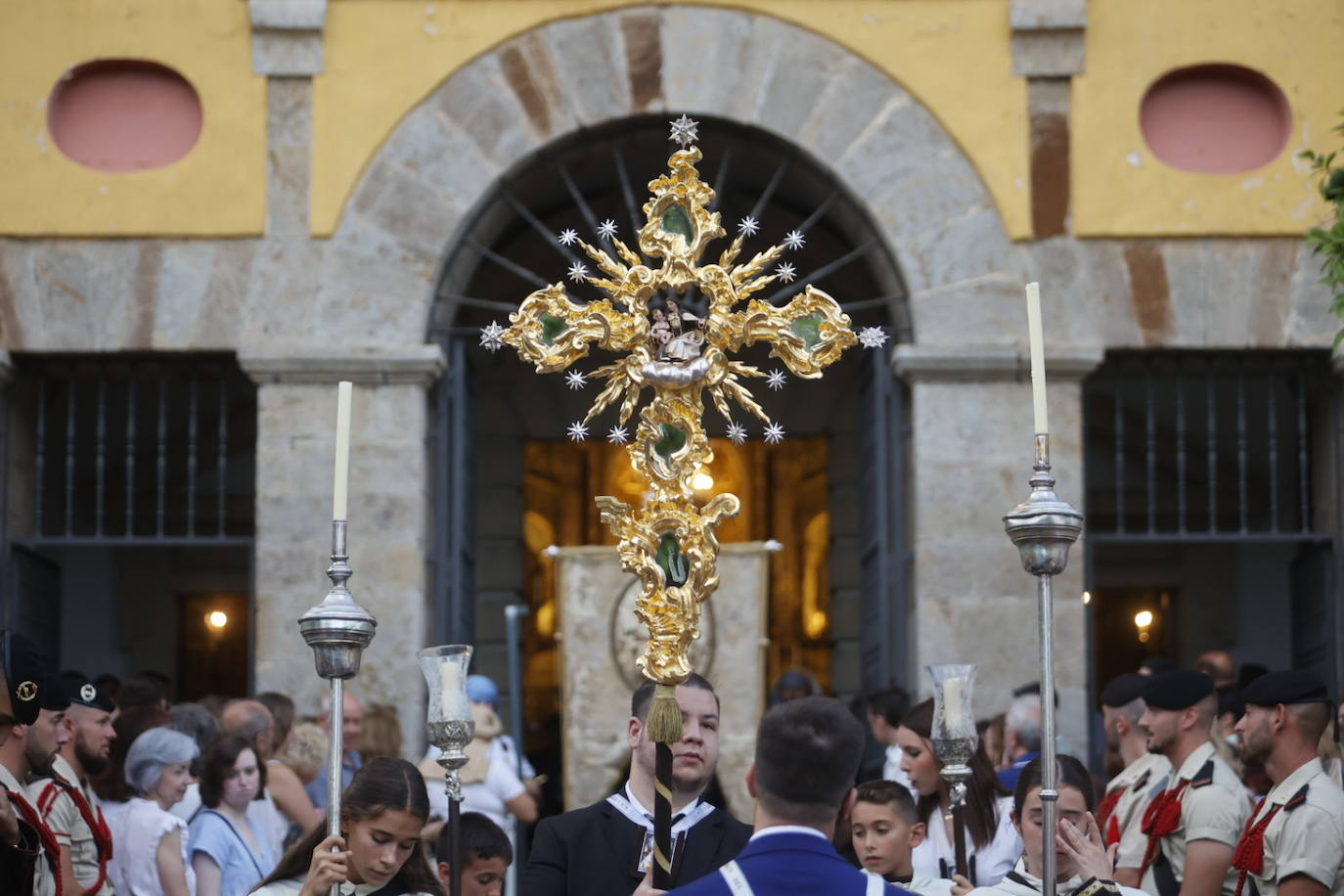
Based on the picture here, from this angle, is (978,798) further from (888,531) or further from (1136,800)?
(888,531)

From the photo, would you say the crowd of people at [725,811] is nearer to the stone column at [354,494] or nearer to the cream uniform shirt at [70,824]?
the cream uniform shirt at [70,824]

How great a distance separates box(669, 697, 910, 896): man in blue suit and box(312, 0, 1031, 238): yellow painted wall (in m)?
7.98

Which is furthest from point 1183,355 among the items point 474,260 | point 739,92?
point 474,260

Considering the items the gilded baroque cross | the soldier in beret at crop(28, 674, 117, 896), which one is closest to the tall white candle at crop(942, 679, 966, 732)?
the gilded baroque cross

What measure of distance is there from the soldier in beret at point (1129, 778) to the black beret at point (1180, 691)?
166mm

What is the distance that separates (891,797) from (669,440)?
4.68ft

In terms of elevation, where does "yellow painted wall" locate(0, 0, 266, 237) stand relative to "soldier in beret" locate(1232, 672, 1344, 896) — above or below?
above

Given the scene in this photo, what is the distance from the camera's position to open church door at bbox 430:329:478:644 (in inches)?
498

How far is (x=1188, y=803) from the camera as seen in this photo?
773 cm

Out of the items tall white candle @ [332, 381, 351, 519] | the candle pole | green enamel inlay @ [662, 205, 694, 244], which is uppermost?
green enamel inlay @ [662, 205, 694, 244]

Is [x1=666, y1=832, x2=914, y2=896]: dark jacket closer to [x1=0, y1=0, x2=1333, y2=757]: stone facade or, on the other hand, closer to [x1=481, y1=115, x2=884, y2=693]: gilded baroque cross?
[x1=481, y1=115, x2=884, y2=693]: gilded baroque cross

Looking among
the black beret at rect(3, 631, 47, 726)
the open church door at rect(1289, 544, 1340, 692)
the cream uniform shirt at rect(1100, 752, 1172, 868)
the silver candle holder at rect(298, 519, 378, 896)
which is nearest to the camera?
the silver candle holder at rect(298, 519, 378, 896)

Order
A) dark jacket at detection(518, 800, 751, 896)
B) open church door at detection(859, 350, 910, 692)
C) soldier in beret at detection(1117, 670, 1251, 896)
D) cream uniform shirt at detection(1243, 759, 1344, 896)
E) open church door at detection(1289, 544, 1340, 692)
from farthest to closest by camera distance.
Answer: open church door at detection(859, 350, 910, 692)
open church door at detection(1289, 544, 1340, 692)
soldier in beret at detection(1117, 670, 1251, 896)
cream uniform shirt at detection(1243, 759, 1344, 896)
dark jacket at detection(518, 800, 751, 896)

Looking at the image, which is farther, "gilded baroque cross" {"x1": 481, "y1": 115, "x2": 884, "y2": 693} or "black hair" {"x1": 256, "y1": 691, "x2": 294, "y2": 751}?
"black hair" {"x1": 256, "y1": 691, "x2": 294, "y2": 751}
